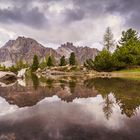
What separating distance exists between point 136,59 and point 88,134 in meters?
66.8

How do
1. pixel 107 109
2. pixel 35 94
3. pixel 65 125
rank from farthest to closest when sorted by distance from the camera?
pixel 35 94
pixel 107 109
pixel 65 125

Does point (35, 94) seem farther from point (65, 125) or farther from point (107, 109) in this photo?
point (65, 125)

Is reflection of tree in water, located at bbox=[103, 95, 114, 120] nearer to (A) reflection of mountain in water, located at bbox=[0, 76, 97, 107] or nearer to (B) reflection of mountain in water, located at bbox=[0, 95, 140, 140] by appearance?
(B) reflection of mountain in water, located at bbox=[0, 95, 140, 140]

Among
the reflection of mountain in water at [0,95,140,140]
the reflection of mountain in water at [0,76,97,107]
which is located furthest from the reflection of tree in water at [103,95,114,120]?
the reflection of mountain in water at [0,76,97,107]

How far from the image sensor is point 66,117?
8.48 m

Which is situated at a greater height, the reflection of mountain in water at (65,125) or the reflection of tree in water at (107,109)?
the reflection of mountain in water at (65,125)

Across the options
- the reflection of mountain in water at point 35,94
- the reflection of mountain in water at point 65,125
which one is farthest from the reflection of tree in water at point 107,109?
the reflection of mountain in water at point 35,94

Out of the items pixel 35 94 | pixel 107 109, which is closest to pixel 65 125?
pixel 107 109

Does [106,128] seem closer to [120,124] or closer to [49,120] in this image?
[120,124]

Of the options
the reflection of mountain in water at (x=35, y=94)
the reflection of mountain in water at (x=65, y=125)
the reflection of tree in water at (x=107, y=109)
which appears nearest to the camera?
the reflection of mountain in water at (x=65, y=125)

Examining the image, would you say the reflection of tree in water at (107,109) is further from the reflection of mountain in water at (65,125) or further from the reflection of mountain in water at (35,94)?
the reflection of mountain in water at (35,94)

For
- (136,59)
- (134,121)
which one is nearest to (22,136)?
(134,121)

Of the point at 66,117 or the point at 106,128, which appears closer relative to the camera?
the point at 106,128

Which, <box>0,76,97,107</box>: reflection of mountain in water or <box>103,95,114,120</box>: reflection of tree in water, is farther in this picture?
<box>0,76,97,107</box>: reflection of mountain in water
